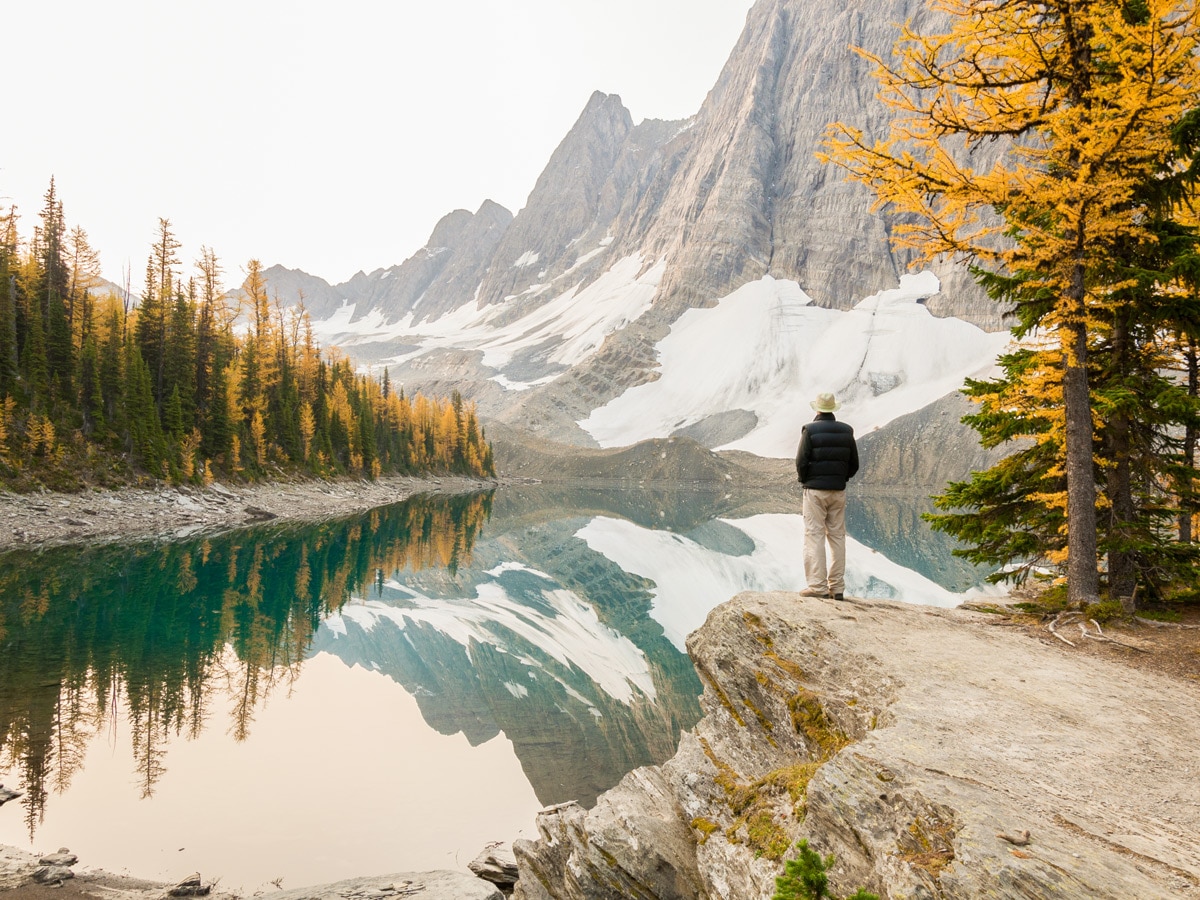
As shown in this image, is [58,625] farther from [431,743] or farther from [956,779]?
[956,779]

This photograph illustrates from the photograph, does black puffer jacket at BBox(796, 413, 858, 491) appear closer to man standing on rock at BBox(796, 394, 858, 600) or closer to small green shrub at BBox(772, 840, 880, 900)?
man standing on rock at BBox(796, 394, 858, 600)

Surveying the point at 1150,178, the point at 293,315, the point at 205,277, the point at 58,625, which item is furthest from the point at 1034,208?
the point at 293,315

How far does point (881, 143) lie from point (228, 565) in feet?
103

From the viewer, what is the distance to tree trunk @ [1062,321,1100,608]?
9508mm

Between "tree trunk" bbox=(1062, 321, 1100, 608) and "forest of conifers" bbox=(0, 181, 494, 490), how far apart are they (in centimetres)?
4769

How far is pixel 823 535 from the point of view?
9867mm

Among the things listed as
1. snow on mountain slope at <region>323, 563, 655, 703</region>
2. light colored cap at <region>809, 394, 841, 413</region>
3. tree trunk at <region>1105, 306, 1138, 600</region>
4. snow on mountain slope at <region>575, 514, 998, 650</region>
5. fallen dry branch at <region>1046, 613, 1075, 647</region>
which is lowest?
snow on mountain slope at <region>575, 514, 998, 650</region>

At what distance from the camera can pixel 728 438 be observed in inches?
7205

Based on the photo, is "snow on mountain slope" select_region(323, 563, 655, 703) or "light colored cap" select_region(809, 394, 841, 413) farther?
"snow on mountain slope" select_region(323, 563, 655, 703)

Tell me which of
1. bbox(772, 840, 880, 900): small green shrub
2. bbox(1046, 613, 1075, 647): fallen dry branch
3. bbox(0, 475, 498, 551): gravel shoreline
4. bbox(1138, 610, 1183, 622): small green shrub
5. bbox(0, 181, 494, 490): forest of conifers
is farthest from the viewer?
bbox(0, 181, 494, 490): forest of conifers

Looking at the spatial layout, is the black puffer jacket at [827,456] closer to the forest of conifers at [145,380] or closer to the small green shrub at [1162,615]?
the small green shrub at [1162,615]

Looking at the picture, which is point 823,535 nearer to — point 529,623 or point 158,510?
point 529,623

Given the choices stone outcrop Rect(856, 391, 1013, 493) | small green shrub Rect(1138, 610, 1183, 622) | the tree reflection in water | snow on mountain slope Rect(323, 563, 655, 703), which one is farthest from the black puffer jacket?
stone outcrop Rect(856, 391, 1013, 493)

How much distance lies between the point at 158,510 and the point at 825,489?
47218 millimetres
